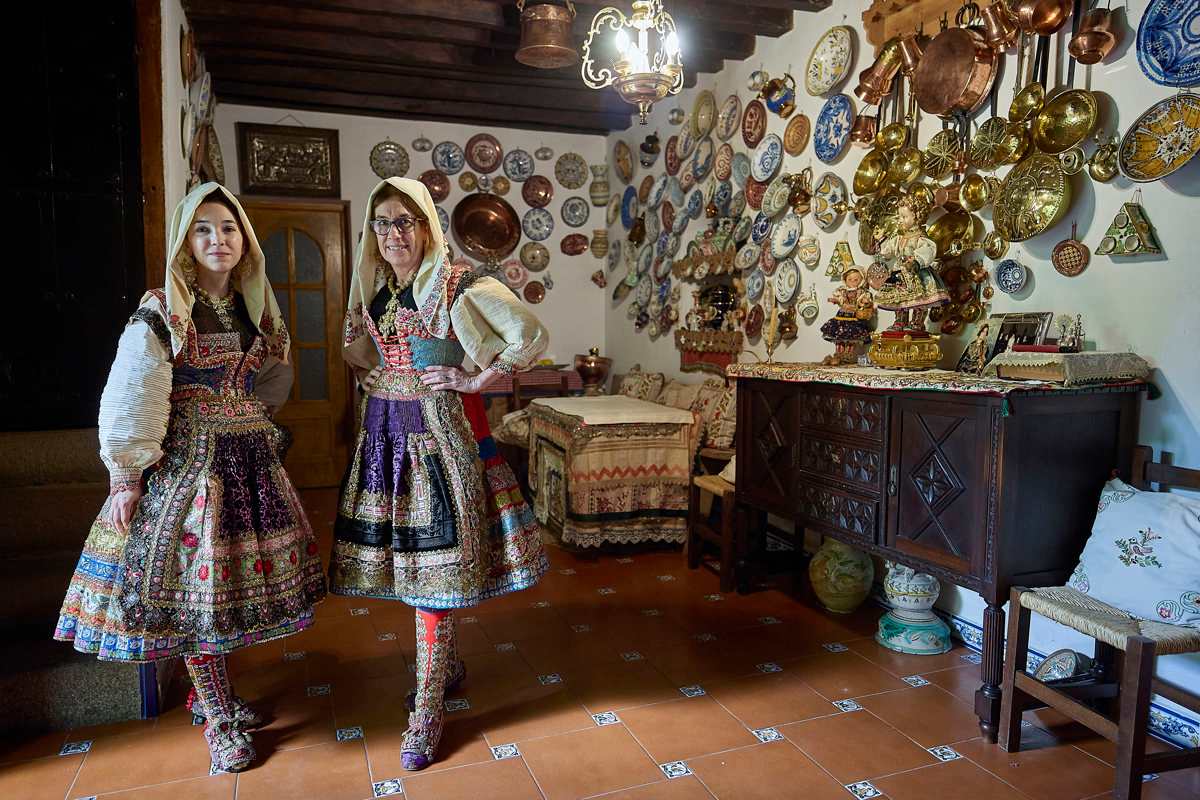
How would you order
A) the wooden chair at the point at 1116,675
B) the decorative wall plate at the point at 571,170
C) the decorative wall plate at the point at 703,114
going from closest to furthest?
the wooden chair at the point at 1116,675 → the decorative wall plate at the point at 703,114 → the decorative wall plate at the point at 571,170

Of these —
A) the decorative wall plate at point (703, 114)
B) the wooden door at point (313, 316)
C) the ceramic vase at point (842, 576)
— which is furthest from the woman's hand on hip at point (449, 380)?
the wooden door at point (313, 316)

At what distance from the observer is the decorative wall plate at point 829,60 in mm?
3635

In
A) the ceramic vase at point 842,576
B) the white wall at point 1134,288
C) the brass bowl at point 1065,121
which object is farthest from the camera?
the ceramic vase at point 842,576

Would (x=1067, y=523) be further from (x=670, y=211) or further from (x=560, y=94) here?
(x=560, y=94)

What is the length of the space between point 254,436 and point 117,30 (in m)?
1.90

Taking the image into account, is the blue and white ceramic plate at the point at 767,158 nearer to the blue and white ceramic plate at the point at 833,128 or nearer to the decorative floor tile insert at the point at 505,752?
the blue and white ceramic plate at the point at 833,128

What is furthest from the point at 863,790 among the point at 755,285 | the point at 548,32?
the point at 548,32

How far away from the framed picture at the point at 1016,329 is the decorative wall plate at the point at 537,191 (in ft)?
14.1

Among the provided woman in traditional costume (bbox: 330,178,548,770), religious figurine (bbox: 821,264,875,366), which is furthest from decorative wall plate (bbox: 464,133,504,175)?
woman in traditional costume (bbox: 330,178,548,770)

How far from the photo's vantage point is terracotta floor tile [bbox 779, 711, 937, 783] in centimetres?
222

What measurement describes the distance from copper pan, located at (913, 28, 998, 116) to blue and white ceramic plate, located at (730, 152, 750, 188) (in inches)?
54.2

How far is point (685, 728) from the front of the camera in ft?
8.06

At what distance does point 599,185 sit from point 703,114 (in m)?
1.75

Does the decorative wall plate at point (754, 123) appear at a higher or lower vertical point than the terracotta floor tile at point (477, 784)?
higher
